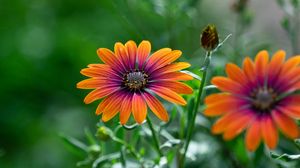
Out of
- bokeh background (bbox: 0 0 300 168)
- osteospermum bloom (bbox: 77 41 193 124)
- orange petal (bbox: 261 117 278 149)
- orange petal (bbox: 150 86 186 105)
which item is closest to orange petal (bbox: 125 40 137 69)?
osteospermum bloom (bbox: 77 41 193 124)

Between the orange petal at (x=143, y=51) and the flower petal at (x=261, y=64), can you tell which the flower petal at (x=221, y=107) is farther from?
the orange petal at (x=143, y=51)

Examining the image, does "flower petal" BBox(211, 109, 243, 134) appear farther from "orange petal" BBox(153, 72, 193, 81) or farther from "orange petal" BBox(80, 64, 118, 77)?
"orange petal" BBox(80, 64, 118, 77)

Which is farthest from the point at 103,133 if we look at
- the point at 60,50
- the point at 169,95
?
the point at 60,50

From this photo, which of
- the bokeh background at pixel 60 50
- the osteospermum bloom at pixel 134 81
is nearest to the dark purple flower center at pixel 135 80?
the osteospermum bloom at pixel 134 81

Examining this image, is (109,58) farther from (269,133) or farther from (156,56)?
(269,133)

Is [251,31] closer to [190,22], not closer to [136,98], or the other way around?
[190,22]

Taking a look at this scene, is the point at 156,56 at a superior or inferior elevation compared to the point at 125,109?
superior
